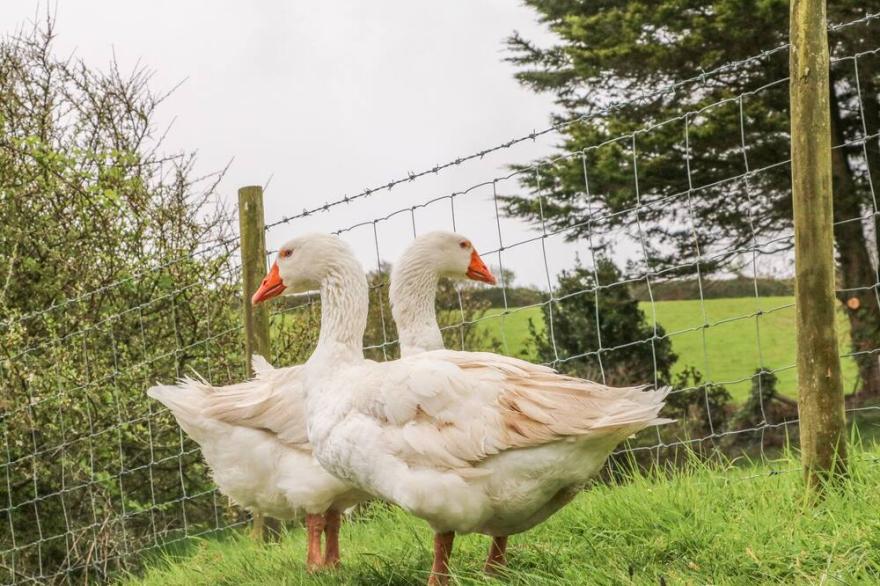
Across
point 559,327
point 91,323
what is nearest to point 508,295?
point 559,327

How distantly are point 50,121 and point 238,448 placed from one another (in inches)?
258

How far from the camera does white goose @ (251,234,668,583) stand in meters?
3.62

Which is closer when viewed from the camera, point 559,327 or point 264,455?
point 264,455

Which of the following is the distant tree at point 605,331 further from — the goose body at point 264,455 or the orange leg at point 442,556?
the orange leg at point 442,556

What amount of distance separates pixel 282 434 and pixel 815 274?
8.89 feet

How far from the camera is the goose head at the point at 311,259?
4605 mm

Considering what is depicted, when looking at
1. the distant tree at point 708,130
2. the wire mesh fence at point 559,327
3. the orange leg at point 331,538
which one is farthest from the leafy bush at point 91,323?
the distant tree at point 708,130

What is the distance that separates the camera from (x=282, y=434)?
515 cm

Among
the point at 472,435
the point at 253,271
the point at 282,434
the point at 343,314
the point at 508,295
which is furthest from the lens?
the point at 508,295

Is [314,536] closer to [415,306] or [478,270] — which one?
[415,306]

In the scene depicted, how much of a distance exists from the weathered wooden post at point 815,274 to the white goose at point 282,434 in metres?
1.68

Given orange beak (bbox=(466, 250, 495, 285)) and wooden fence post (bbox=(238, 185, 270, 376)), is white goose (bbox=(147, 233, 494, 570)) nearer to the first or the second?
orange beak (bbox=(466, 250, 495, 285))

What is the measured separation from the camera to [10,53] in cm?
1088

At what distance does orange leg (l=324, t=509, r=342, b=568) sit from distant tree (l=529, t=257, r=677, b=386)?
8858mm
